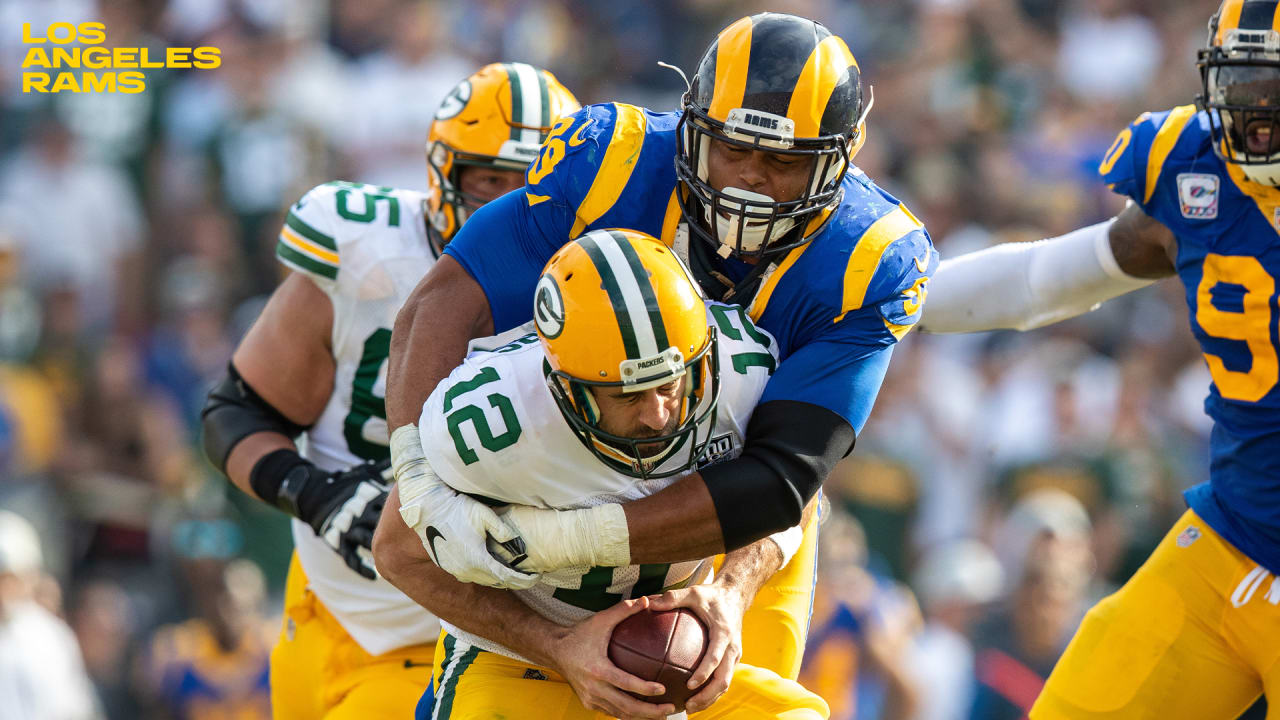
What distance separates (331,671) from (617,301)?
6.42ft

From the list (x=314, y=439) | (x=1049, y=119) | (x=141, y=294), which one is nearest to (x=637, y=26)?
(x=1049, y=119)

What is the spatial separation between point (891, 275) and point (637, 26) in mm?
7487

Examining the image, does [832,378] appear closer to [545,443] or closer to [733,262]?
[733,262]

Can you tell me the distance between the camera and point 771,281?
3.57 metres

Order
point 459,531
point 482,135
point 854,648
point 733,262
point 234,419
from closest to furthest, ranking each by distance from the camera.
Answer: point 459,531 → point 733,262 → point 482,135 → point 234,419 → point 854,648

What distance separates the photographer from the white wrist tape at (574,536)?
10.5 feet

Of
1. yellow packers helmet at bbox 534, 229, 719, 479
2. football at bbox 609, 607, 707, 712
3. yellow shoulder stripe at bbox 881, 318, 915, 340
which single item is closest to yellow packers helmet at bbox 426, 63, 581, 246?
yellow packers helmet at bbox 534, 229, 719, 479

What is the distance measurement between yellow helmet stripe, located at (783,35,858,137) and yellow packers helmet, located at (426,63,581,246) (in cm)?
107

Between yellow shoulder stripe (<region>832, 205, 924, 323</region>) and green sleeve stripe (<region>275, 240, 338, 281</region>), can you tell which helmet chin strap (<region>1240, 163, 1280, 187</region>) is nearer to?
yellow shoulder stripe (<region>832, 205, 924, 323</region>)

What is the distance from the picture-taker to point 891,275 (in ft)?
11.5

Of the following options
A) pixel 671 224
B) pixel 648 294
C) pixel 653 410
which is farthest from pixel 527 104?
pixel 653 410

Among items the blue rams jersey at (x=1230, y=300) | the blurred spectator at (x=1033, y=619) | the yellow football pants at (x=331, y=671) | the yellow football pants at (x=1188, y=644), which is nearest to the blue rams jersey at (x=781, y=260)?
the blue rams jersey at (x=1230, y=300)

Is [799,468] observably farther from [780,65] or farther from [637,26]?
Answer: [637,26]

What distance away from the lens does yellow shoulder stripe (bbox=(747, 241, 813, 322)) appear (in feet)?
11.7
